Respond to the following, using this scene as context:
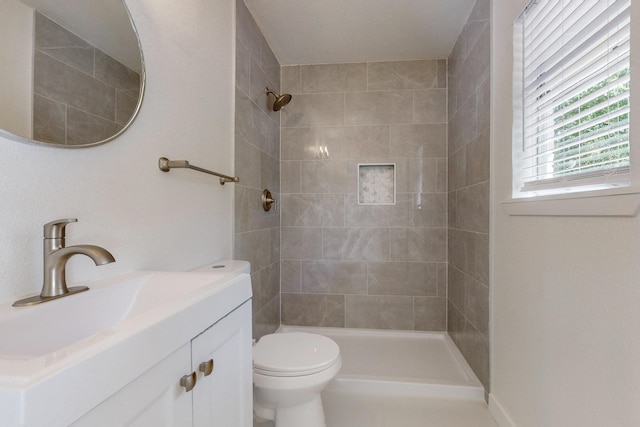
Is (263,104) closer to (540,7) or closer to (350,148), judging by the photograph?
(350,148)

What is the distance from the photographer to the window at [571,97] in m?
0.85

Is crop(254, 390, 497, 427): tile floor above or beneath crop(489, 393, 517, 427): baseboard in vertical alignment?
beneath

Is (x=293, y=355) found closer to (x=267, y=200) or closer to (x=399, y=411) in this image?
(x=399, y=411)

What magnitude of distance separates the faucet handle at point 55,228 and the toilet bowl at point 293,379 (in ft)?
2.95

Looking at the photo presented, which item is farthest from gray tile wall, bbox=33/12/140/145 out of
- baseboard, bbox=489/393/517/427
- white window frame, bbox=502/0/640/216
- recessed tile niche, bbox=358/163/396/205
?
baseboard, bbox=489/393/517/427

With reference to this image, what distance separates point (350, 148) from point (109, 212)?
76.7 inches

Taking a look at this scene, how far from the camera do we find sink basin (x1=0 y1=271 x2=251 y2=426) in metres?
0.35

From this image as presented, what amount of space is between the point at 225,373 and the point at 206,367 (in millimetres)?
134

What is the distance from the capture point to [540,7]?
1217 millimetres

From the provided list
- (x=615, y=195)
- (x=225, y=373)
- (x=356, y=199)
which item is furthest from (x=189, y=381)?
(x=356, y=199)

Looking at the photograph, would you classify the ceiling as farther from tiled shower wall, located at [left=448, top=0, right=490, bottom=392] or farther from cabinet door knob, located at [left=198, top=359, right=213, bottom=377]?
cabinet door knob, located at [left=198, top=359, right=213, bottom=377]

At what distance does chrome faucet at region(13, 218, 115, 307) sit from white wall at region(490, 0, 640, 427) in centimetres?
130

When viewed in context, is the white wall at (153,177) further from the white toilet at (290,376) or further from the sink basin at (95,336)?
the white toilet at (290,376)

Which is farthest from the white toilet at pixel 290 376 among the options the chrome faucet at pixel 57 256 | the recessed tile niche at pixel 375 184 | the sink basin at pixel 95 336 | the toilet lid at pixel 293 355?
the recessed tile niche at pixel 375 184
